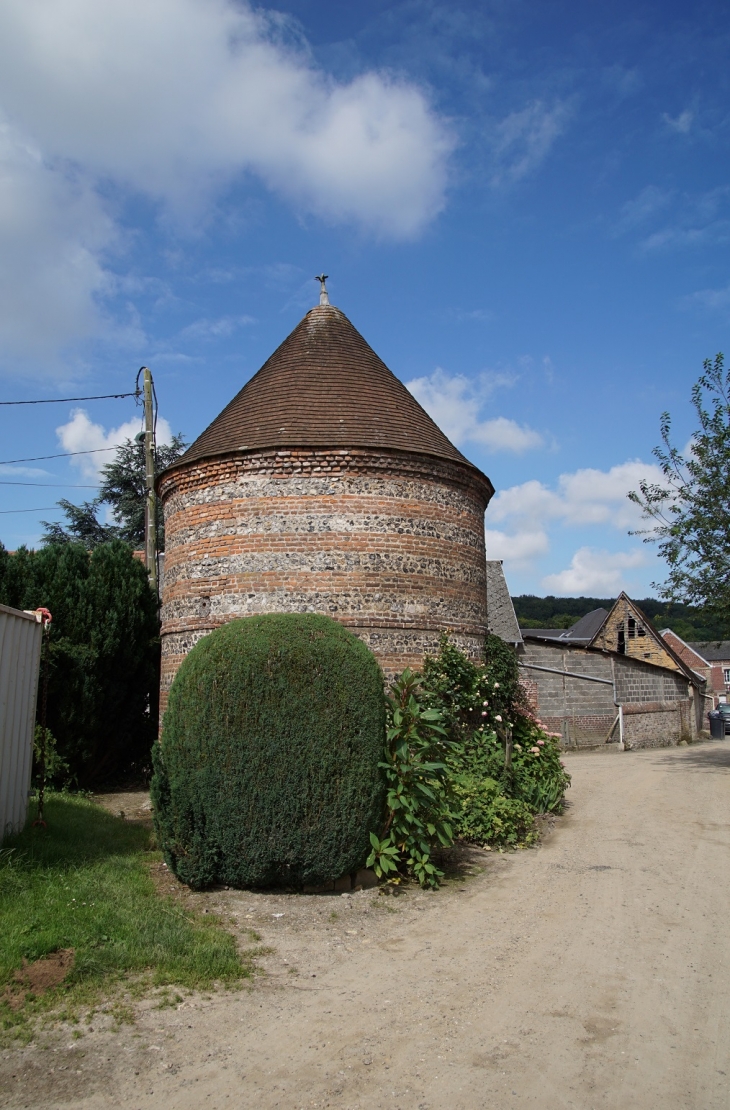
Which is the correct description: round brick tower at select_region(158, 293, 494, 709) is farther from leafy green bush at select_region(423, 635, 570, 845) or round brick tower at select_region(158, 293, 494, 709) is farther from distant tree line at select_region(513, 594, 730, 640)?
distant tree line at select_region(513, 594, 730, 640)

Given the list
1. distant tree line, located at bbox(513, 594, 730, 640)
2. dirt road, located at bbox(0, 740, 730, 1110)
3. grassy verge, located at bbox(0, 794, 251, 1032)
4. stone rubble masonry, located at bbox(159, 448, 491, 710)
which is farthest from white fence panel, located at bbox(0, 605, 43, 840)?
distant tree line, located at bbox(513, 594, 730, 640)

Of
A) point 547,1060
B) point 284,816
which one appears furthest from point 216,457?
point 547,1060

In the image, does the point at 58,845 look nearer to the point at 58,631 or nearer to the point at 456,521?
the point at 58,631

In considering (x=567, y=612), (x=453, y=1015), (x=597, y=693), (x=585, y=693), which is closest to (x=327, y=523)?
(x=453, y=1015)

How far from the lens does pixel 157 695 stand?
1485 centimetres

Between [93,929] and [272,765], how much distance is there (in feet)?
6.40

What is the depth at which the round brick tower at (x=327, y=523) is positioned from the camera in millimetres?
11430

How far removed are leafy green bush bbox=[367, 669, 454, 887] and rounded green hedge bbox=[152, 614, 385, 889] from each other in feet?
0.76

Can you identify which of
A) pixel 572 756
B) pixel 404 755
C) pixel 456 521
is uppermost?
pixel 456 521

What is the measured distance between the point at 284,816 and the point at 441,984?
212 cm

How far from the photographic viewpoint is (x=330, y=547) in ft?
37.6

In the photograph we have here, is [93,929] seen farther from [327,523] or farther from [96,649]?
[96,649]

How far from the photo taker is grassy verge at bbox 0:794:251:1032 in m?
4.90

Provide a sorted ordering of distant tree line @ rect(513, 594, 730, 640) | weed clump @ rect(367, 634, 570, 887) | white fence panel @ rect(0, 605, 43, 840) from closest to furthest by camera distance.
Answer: white fence panel @ rect(0, 605, 43, 840)
weed clump @ rect(367, 634, 570, 887)
distant tree line @ rect(513, 594, 730, 640)
